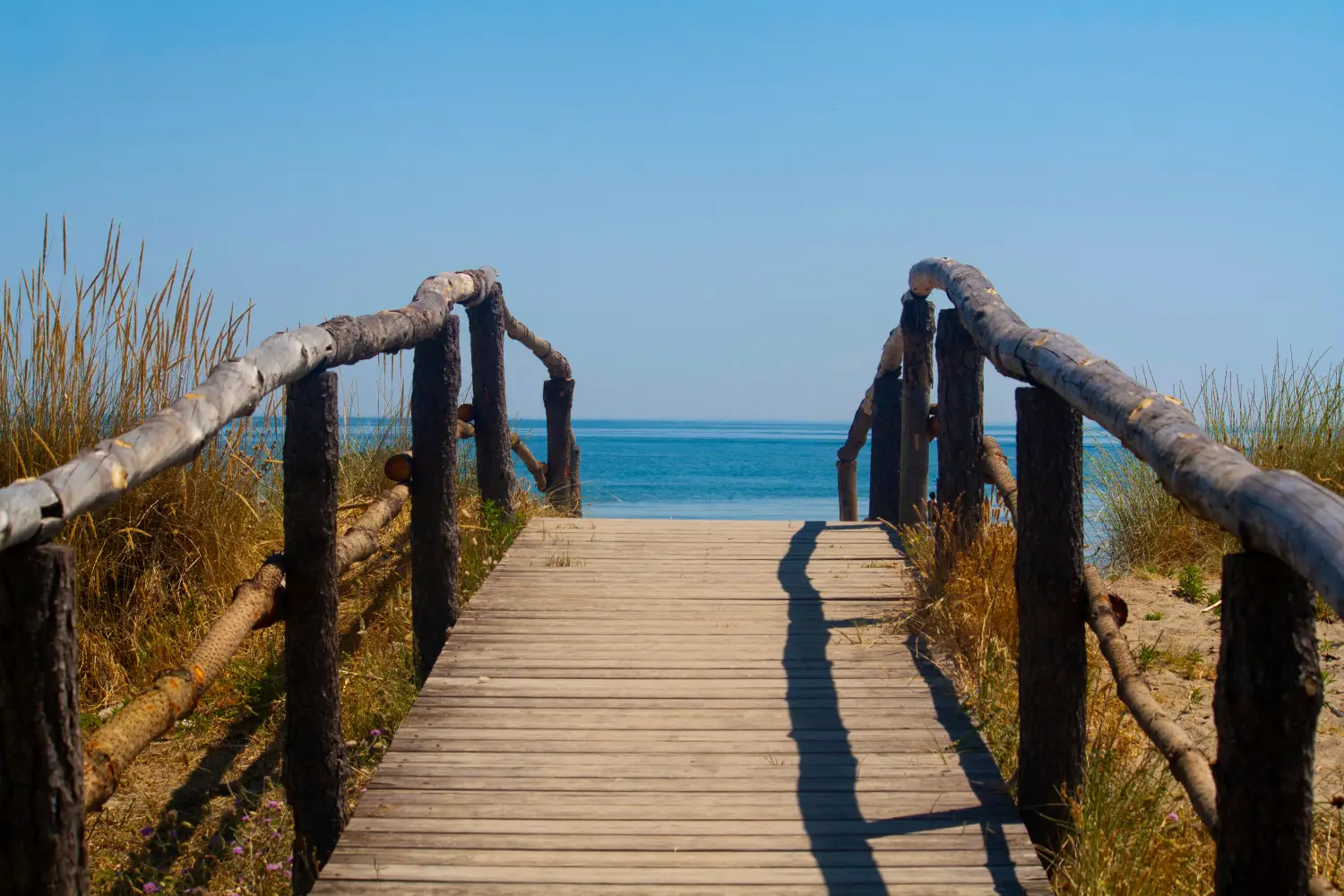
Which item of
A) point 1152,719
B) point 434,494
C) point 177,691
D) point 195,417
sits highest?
point 195,417

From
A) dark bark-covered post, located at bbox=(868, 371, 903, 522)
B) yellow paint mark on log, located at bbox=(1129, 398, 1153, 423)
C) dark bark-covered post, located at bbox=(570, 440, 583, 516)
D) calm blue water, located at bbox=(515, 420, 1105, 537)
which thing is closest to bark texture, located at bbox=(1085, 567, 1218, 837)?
yellow paint mark on log, located at bbox=(1129, 398, 1153, 423)

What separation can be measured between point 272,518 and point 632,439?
55248 mm

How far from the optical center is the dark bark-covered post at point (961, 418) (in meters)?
5.19

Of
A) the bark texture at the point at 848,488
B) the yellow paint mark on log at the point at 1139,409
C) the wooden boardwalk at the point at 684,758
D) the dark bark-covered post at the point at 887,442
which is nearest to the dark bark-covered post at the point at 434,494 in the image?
the wooden boardwalk at the point at 684,758

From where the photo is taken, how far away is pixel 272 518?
19.3 ft

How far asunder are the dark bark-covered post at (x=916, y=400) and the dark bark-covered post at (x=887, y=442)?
0.91 m

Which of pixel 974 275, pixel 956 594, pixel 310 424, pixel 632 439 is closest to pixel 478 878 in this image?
pixel 310 424

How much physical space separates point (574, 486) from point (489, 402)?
268 cm

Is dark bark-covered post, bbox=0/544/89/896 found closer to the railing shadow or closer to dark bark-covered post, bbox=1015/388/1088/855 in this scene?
the railing shadow

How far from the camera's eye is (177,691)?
278cm

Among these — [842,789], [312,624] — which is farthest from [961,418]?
[312,624]

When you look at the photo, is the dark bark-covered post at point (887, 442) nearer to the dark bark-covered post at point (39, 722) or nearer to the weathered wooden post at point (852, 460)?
the weathered wooden post at point (852, 460)

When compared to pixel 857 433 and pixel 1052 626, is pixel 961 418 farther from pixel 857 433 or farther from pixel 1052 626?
pixel 857 433

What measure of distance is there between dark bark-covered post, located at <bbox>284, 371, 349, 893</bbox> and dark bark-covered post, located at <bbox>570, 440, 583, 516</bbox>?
170 inches
